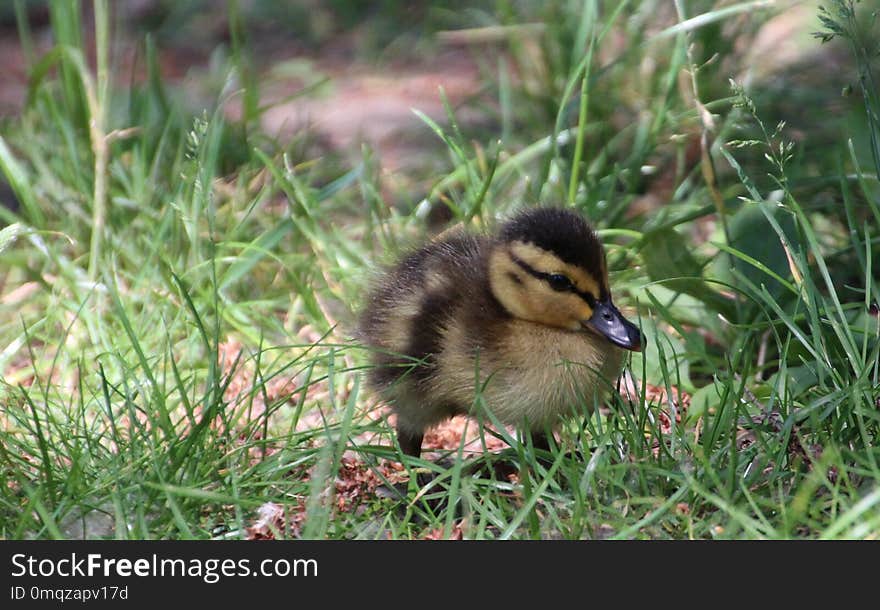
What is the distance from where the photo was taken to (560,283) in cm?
288

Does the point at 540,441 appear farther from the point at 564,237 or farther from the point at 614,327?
the point at 564,237

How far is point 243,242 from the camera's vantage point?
14.0 feet

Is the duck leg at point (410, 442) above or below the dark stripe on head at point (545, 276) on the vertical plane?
below

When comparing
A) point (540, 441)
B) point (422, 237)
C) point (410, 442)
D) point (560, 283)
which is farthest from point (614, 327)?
point (422, 237)

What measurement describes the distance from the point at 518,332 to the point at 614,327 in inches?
8.9

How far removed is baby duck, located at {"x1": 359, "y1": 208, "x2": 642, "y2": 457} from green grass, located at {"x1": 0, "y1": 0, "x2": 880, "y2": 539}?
13cm

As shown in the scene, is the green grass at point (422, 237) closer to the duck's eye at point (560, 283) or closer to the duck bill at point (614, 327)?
the duck bill at point (614, 327)

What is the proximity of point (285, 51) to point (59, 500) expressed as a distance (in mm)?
4221

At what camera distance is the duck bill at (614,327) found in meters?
2.83

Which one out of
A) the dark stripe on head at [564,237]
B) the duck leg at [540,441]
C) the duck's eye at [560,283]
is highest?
the dark stripe on head at [564,237]

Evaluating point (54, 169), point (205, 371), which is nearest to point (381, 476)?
point (205, 371)

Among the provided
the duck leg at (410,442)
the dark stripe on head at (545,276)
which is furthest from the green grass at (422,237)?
the dark stripe on head at (545,276)

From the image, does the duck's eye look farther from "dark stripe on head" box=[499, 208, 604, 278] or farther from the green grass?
the green grass

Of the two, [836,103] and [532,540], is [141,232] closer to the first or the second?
[532,540]
